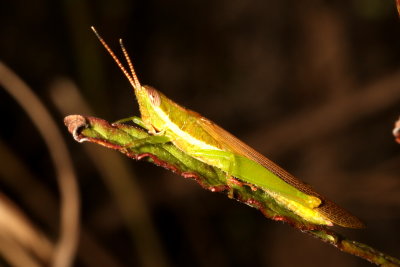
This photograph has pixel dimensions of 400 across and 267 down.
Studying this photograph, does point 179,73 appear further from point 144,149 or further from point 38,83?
point 144,149

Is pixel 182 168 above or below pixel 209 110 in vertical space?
below

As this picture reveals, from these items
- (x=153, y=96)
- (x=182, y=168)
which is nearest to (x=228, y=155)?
(x=153, y=96)

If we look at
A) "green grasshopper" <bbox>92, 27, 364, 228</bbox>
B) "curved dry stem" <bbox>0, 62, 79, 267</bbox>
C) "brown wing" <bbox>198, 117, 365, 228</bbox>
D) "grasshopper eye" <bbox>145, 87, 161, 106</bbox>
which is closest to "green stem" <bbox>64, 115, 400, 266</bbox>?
"green grasshopper" <bbox>92, 27, 364, 228</bbox>

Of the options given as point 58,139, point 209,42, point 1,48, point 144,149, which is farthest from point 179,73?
point 144,149

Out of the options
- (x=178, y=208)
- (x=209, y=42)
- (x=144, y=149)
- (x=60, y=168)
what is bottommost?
(x=144, y=149)

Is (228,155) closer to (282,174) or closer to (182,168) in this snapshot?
(282,174)

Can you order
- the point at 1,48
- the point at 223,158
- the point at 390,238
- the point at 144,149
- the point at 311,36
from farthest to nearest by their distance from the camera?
the point at 311,36 → the point at 390,238 → the point at 1,48 → the point at 223,158 → the point at 144,149

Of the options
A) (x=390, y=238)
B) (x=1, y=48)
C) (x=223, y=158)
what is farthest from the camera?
(x=390, y=238)
